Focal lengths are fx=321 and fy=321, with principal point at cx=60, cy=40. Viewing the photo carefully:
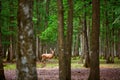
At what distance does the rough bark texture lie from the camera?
9.87 metres

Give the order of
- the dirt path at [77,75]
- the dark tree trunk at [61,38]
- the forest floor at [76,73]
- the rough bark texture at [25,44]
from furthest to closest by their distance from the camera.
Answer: the forest floor at [76,73] → the dirt path at [77,75] → the dark tree trunk at [61,38] → the rough bark texture at [25,44]

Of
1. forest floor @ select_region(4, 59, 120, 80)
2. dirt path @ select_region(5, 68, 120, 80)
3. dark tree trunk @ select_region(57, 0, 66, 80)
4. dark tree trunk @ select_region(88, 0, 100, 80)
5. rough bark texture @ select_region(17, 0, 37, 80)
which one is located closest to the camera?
rough bark texture @ select_region(17, 0, 37, 80)

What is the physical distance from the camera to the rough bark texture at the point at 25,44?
987cm

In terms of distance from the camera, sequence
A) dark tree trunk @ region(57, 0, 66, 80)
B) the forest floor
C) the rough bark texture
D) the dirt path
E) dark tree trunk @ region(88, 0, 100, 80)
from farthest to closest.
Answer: the forest floor < the dirt path < dark tree trunk @ region(88, 0, 100, 80) < dark tree trunk @ region(57, 0, 66, 80) < the rough bark texture

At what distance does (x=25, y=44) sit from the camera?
9.91 meters

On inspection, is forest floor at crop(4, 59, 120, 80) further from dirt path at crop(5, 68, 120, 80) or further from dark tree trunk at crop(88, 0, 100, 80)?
dark tree trunk at crop(88, 0, 100, 80)

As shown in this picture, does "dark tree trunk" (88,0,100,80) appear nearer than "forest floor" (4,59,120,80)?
Yes

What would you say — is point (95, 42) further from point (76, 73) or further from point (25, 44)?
point (76, 73)

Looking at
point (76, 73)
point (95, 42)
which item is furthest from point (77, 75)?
point (95, 42)

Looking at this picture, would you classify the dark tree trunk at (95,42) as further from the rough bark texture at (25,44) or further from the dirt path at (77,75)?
the rough bark texture at (25,44)

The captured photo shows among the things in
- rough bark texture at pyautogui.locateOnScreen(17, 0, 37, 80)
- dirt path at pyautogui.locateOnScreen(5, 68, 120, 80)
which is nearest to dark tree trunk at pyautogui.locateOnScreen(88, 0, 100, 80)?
dirt path at pyautogui.locateOnScreen(5, 68, 120, 80)

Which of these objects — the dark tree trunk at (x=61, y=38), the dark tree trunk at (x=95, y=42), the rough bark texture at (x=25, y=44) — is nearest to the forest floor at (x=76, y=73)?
the dark tree trunk at (x=95, y=42)

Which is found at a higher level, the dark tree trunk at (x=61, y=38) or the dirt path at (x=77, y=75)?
the dark tree trunk at (x=61, y=38)

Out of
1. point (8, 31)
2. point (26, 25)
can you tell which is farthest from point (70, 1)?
point (8, 31)
